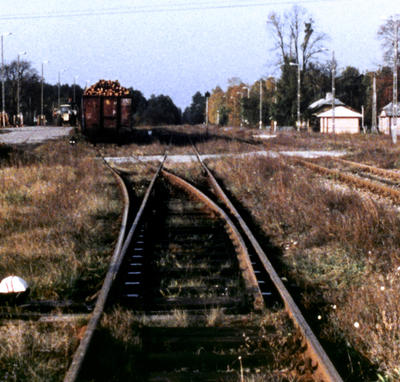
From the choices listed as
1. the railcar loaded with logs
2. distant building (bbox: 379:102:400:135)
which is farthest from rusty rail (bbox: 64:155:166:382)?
distant building (bbox: 379:102:400:135)

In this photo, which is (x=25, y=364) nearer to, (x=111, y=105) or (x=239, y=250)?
(x=239, y=250)

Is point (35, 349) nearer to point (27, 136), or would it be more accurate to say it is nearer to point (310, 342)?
point (310, 342)

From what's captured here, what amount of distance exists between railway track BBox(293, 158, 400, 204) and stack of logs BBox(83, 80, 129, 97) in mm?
13569

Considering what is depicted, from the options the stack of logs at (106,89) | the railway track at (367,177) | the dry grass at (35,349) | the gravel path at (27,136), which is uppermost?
the stack of logs at (106,89)

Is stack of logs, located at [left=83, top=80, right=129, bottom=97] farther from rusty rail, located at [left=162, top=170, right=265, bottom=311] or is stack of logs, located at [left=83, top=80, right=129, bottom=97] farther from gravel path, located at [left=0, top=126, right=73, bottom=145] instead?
rusty rail, located at [left=162, top=170, right=265, bottom=311]

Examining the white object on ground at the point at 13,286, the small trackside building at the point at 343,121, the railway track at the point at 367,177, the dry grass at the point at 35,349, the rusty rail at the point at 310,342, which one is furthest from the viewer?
the small trackside building at the point at 343,121

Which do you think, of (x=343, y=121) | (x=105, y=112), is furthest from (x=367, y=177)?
(x=343, y=121)

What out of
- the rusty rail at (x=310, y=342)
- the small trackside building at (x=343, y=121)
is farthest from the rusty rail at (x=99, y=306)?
the small trackside building at (x=343, y=121)

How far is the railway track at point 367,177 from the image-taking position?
12.3 m

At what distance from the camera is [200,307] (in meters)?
5.32

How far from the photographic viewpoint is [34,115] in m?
129

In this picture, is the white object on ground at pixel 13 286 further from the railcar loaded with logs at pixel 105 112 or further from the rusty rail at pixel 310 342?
the railcar loaded with logs at pixel 105 112

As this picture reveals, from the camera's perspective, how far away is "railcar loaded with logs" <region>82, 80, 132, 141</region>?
30.9 meters

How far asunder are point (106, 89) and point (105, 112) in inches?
49.5
